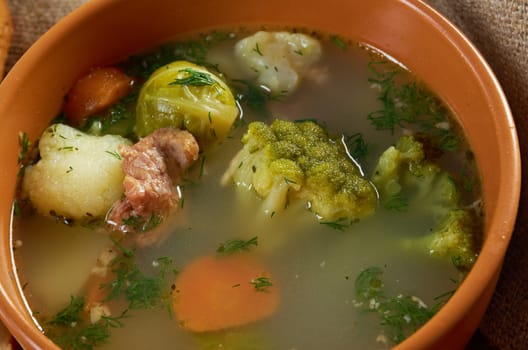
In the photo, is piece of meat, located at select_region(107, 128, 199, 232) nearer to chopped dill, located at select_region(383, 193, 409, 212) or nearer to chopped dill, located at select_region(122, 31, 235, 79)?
chopped dill, located at select_region(122, 31, 235, 79)

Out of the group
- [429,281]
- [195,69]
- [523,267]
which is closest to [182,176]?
[195,69]

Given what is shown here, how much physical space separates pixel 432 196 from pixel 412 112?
40cm

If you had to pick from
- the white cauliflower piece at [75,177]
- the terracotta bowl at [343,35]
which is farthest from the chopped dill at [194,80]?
the terracotta bowl at [343,35]

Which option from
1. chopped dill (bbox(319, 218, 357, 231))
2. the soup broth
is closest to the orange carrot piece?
the soup broth

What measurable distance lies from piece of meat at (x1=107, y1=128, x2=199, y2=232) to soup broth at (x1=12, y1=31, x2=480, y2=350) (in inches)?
2.2

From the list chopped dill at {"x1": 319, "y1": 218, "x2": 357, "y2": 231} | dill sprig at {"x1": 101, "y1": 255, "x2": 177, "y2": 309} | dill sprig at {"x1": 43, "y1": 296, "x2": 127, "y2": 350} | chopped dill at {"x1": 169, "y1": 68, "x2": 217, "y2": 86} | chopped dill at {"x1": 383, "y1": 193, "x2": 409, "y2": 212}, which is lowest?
dill sprig at {"x1": 43, "y1": 296, "x2": 127, "y2": 350}

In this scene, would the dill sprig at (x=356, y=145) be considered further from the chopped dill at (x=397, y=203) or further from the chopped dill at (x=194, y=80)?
the chopped dill at (x=194, y=80)

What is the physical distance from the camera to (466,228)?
2.45m

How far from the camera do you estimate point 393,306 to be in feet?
7.82

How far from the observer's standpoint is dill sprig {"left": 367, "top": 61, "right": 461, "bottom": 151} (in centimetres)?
277

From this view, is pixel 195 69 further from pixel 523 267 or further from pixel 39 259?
pixel 523 267

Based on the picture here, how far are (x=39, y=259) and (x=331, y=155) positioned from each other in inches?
41.3

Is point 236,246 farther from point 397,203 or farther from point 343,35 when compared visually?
point 343,35

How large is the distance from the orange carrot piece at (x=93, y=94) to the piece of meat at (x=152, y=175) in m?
0.31
